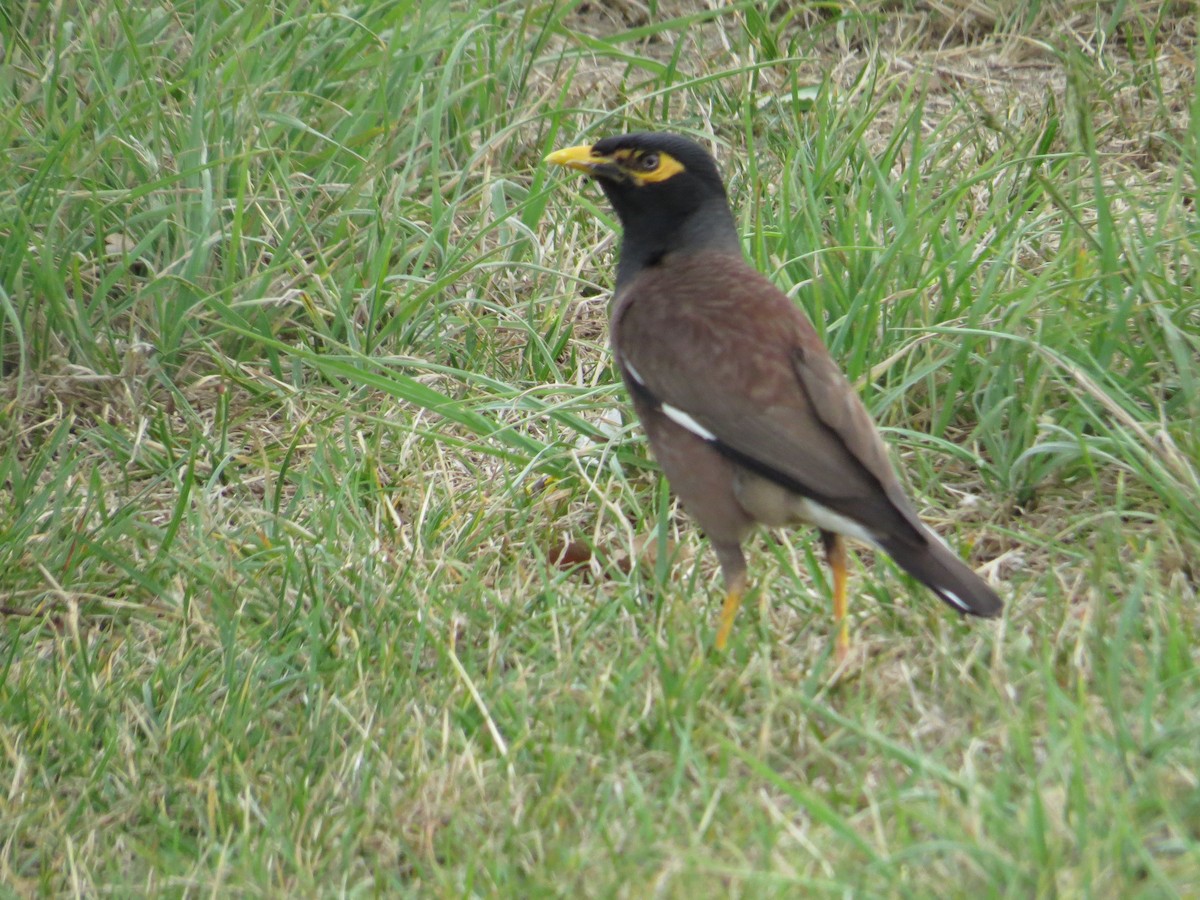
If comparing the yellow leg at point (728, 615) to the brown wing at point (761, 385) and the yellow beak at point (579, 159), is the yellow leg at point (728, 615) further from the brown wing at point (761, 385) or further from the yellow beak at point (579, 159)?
the yellow beak at point (579, 159)

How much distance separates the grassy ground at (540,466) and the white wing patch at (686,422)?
0.40 metres

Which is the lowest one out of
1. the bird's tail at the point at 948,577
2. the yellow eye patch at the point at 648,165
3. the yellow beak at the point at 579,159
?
the bird's tail at the point at 948,577

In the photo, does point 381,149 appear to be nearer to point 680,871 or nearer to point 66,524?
point 66,524

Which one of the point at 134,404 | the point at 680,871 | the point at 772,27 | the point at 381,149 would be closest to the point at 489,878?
the point at 680,871

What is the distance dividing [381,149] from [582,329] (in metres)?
0.99

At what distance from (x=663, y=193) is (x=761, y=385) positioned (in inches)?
33.8

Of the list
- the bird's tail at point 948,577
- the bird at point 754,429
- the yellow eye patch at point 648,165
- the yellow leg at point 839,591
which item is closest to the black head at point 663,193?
the yellow eye patch at point 648,165

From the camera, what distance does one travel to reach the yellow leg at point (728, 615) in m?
3.71

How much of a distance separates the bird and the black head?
0.39ft

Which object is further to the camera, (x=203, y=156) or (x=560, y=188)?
(x=560, y=188)

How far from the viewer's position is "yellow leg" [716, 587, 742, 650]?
3715 mm

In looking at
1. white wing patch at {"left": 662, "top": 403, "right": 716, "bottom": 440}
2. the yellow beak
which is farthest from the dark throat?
white wing patch at {"left": 662, "top": 403, "right": 716, "bottom": 440}

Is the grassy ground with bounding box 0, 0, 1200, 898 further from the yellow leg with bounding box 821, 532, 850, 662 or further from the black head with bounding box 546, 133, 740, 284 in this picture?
the black head with bounding box 546, 133, 740, 284

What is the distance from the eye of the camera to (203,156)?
5.46 metres
